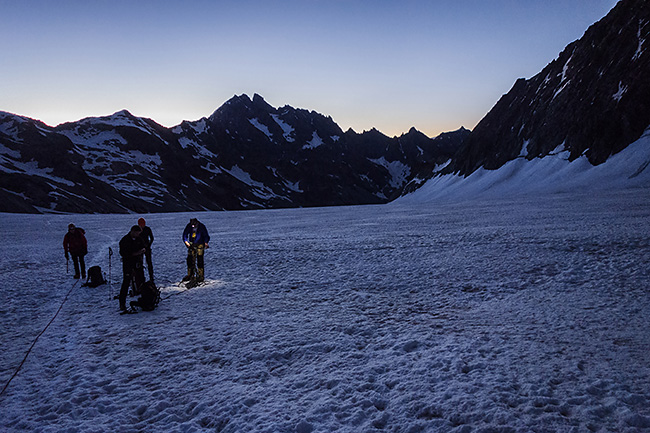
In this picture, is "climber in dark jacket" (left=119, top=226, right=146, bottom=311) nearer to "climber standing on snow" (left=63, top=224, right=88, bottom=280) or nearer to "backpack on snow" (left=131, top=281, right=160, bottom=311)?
"backpack on snow" (left=131, top=281, right=160, bottom=311)

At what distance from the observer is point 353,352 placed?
6.46 m

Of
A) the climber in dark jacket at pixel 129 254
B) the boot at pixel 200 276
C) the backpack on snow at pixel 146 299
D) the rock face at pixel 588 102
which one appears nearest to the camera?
the climber in dark jacket at pixel 129 254

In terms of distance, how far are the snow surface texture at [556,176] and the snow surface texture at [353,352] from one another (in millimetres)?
62689

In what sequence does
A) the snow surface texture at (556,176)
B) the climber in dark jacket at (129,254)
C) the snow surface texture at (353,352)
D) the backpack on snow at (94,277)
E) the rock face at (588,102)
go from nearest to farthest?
the snow surface texture at (353,352) < the climber in dark jacket at (129,254) < the backpack on snow at (94,277) < the snow surface texture at (556,176) < the rock face at (588,102)

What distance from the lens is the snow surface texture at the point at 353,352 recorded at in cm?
467

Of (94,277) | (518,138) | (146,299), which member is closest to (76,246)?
(94,277)

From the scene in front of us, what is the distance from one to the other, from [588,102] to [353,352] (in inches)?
4224

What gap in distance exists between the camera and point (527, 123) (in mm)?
110938

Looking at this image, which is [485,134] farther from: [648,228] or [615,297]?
[615,297]

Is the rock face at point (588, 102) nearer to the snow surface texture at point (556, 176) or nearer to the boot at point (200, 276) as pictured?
the snow surface texture at point (556, 176)

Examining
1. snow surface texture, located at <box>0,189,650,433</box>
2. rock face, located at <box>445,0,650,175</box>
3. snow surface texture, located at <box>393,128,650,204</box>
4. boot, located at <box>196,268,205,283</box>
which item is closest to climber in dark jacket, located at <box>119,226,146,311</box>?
snow surface texture, located at <box>0,189,650,433</box>

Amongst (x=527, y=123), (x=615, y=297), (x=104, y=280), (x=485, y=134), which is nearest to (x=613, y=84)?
(x=527, y=123)

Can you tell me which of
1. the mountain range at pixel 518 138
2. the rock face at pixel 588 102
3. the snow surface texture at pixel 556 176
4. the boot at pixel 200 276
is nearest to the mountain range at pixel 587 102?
the rock face at pixel 588 102

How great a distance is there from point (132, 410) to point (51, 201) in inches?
4923
